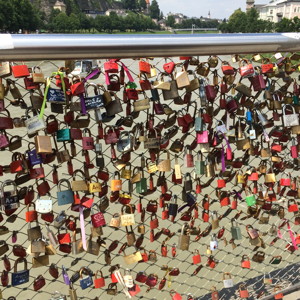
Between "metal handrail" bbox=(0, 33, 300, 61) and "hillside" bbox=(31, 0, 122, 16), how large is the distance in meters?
84.0

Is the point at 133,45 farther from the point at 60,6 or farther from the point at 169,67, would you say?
the point at 60,6

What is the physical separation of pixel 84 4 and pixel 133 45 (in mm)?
105548

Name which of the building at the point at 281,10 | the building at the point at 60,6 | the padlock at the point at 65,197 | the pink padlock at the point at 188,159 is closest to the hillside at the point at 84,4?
the building at the point at 60,6

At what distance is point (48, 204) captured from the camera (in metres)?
1.29

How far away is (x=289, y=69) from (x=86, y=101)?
95cm

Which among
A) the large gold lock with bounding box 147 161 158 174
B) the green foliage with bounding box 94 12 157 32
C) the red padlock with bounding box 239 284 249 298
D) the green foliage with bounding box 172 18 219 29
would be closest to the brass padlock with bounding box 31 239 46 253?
the large gold lock with bounding box 147 161 158 174

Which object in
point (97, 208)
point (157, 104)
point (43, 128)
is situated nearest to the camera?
point (43, 128)

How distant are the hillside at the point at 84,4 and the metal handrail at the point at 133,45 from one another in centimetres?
8396

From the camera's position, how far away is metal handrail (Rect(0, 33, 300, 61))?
0.95 meters

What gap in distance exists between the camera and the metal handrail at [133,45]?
945 mm

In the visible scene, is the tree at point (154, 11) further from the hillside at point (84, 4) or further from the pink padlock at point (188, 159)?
the pink padlock at point (188, 159)

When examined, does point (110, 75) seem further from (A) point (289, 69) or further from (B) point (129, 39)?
Answer: (A) point (289, 69)

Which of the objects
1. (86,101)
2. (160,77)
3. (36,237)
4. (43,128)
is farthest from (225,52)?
(36,237)

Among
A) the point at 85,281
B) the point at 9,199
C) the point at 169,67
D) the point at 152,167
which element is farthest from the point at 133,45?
the point at 85,281
